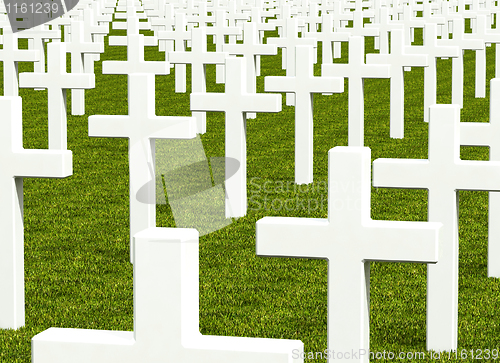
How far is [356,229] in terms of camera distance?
3.49 metres

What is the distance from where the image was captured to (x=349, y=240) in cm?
351

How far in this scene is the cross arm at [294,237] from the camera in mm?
3520

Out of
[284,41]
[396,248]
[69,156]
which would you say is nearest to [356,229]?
[396,248]

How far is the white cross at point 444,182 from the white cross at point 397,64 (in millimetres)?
7166

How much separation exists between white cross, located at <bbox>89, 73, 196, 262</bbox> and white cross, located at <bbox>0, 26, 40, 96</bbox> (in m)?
5.97

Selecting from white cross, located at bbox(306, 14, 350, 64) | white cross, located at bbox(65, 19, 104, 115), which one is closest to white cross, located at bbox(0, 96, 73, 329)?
white cross, located at bbox(65, 19, 104, 115)

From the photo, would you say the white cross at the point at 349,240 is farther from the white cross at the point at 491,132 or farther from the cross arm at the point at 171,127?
the cross arm at the point at 171,127

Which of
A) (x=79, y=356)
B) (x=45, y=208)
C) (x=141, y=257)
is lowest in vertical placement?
(x=45, y=208)

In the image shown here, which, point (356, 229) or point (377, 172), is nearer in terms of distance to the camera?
point (356, 229)

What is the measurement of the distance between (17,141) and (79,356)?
214 cm

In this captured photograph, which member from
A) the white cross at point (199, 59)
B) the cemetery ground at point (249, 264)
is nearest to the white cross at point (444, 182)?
the cemetery ground at point (249, 264)

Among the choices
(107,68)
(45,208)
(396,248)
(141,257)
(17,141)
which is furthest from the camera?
(107,68)

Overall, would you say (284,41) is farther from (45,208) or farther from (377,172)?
(377,172)

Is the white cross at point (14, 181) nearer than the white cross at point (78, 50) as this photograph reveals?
Yes
